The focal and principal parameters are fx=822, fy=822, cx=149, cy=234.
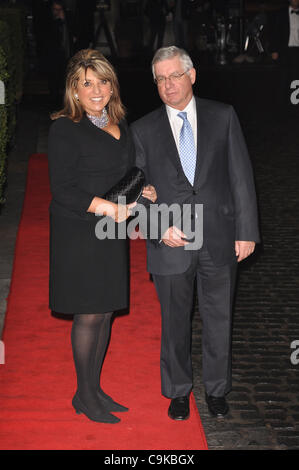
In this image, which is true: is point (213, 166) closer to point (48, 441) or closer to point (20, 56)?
point (48, 441)

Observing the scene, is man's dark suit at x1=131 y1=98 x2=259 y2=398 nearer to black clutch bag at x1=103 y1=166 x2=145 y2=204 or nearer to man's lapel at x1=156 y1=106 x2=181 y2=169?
man's lapel at x1=156 y1=106 x2=181 y2=169

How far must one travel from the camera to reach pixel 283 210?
9.45 metres

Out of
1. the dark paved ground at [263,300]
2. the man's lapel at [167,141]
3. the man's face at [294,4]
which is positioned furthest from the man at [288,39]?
the man's lapel at [167,141]

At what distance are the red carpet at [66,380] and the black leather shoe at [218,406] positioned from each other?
0.32 ft

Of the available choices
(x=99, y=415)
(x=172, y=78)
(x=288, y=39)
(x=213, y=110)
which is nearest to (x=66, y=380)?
(x=99, y=415)

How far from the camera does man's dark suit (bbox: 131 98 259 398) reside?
4398 millimetres

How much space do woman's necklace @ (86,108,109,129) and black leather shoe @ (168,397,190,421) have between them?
1.65m

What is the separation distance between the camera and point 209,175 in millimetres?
4406

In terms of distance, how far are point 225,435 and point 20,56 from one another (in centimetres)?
1167

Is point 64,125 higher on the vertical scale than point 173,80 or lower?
lower

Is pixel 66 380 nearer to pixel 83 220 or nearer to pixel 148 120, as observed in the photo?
pixel 83 220

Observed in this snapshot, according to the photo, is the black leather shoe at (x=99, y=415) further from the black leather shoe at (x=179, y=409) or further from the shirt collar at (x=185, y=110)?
the shirt collar at (x=185, y=110)

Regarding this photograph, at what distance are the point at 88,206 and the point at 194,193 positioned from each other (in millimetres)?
611

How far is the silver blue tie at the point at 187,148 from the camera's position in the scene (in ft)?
14.5
